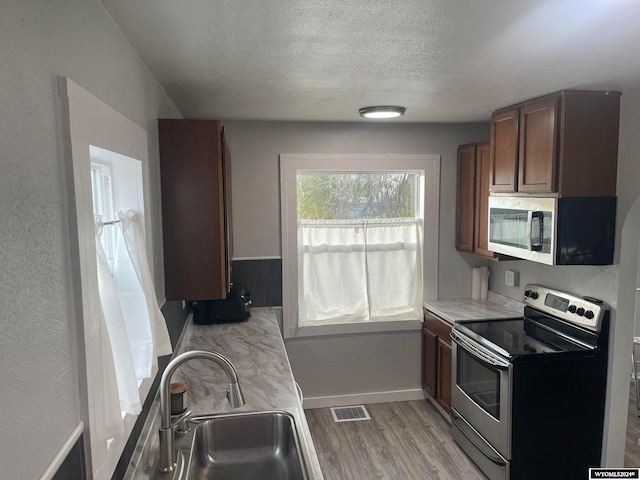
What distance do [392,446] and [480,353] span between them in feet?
3.18

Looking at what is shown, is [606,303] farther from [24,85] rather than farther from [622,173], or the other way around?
[24,85]

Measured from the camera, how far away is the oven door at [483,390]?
102 inches

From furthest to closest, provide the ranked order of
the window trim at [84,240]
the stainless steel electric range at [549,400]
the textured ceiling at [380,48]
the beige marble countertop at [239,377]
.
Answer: the stainless steel electric range at [549,400] < the beige marble countertop at [239,377] < the textured ceiling at [380,48] < the window trim at [84,240]

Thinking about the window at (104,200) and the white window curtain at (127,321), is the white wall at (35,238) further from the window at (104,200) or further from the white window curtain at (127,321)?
the window at (104,200)

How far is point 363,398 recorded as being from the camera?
149 inches

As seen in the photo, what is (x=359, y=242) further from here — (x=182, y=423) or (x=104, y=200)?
(x=104, y=200)

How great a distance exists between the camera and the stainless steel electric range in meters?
2.55

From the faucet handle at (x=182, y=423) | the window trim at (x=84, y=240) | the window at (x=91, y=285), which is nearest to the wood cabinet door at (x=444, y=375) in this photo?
the faucet handle at (x=182, y=423)

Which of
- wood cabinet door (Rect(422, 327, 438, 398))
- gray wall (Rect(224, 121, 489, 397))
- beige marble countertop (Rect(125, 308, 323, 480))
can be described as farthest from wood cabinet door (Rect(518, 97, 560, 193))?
beige marble countertop (Rect(125, 308, 323, 480))

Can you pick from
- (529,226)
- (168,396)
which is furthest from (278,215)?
(168,396)

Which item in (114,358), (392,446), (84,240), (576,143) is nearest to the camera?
(84,240)

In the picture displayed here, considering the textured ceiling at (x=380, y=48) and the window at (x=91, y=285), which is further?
the textured ceiling at (x=380, y=48)

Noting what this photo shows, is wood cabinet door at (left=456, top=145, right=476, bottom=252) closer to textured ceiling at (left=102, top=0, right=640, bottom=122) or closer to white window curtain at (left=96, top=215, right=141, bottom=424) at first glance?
textured ceiling at (left=102, top=0, right=640, bottom=122)

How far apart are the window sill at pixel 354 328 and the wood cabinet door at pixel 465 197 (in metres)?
0.77
